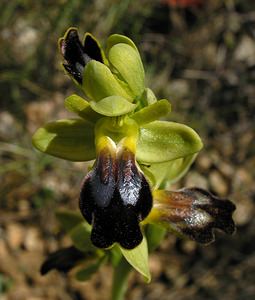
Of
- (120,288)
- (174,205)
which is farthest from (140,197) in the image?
(120,288)

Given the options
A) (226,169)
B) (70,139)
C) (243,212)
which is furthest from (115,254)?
(226,169)

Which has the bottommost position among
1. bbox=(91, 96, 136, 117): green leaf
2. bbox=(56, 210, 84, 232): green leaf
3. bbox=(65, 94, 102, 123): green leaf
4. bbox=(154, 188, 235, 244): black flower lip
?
bbox=(56, 210, 84, 232): green leaf

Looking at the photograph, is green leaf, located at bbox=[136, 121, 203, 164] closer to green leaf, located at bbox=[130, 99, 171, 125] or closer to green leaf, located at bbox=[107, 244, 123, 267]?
green leaf, located at bbox=[130, 99, 171, 125]

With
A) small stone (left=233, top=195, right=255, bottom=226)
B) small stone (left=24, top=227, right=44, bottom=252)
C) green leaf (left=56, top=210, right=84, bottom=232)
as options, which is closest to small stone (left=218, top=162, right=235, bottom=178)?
small stone (left=233, top=195, right=255, bottom=226)

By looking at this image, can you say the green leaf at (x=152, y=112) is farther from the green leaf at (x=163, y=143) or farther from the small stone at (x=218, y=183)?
the small stone at (x=218, y=183)

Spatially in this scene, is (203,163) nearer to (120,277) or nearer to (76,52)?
(120,277)

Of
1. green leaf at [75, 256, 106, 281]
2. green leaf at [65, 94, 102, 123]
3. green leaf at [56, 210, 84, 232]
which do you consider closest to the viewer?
green leaf at [65, 94, 102, 123]
